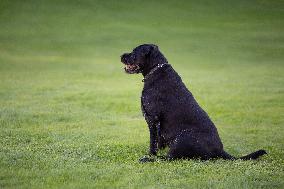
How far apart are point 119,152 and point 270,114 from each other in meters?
8.52

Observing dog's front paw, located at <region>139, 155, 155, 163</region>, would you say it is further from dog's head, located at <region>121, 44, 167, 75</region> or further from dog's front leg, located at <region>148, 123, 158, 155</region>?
dog's head, located at <region>121, 44, 167, 75</region>

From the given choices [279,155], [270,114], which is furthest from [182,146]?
[270,114]

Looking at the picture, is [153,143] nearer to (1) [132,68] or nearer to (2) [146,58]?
(1) [132,68]

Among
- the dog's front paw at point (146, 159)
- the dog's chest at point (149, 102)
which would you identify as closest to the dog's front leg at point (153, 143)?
the dog's chest at point (149, 102)

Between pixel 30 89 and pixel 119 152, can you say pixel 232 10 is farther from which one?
pixel 119 152

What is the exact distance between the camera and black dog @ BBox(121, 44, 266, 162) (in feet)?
30.2

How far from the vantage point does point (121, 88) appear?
24641 mm

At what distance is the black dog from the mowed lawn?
14.8 inches

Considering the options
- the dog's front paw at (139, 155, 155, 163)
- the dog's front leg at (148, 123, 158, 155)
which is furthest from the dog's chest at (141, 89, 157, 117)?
the dog's front paw at (139, 155, 155, 163)

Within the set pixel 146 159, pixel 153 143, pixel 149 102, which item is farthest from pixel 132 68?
pixel 146 159

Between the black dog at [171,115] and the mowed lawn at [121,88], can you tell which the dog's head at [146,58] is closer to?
the black dog at [171,115]

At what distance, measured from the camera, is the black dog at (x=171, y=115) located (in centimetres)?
921

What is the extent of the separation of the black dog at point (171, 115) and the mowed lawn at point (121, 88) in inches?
14.8

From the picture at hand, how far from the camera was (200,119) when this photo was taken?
30.6 feet
